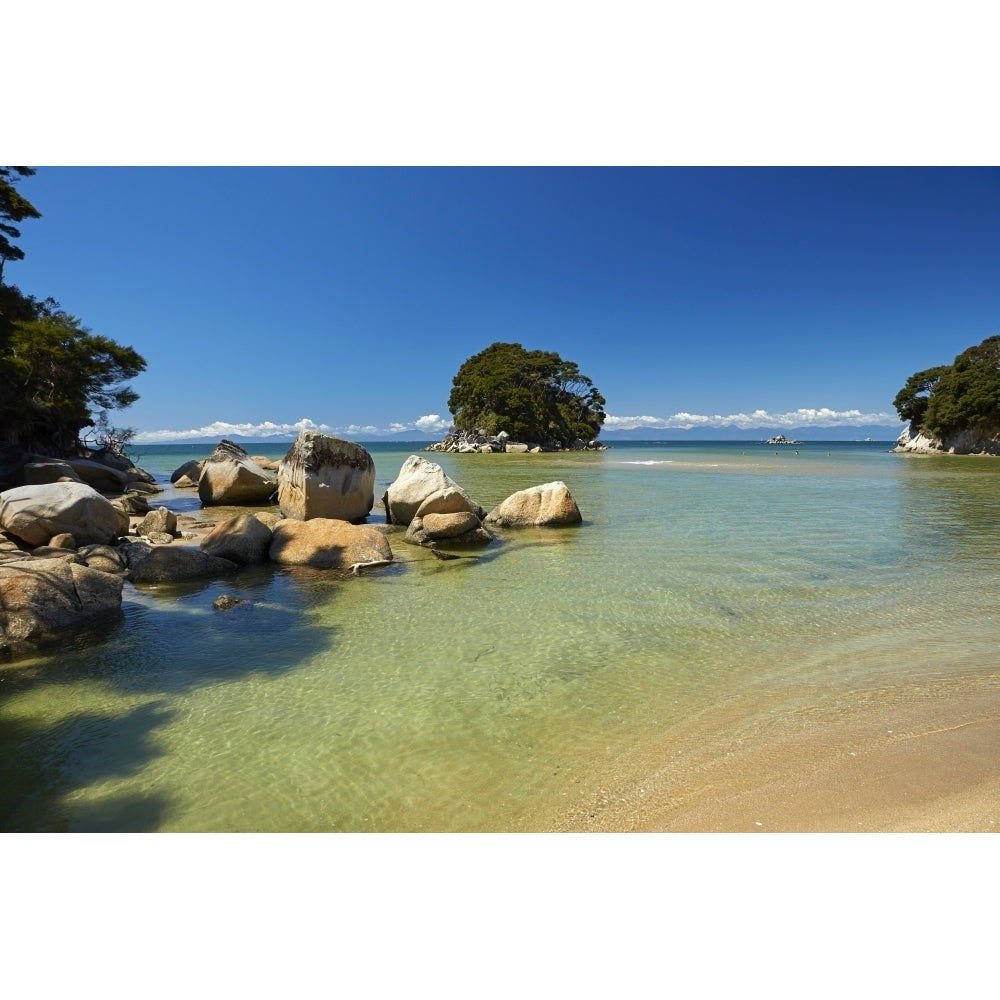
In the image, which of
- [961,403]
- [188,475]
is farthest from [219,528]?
[961,403]

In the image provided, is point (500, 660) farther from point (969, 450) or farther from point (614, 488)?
Answer: point (969, 450)

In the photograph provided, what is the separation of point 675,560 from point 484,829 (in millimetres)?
7991

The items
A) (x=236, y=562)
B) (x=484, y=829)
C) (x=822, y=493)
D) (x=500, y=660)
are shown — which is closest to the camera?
(x=484, y=829)

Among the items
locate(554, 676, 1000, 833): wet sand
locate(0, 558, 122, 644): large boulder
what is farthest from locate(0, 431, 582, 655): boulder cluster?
locate(554, 676, 1000, 833): wet sand

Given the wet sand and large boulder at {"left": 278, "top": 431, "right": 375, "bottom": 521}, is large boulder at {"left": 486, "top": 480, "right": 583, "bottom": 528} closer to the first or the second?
large boulder at {"left": 278, "top": 431, "right": 375, "bottom": 521}

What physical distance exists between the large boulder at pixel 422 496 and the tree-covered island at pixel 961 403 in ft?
227

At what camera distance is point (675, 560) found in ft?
34.7

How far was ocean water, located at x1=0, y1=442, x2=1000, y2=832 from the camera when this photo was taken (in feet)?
12.0

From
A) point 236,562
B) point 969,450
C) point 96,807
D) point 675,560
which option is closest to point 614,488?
point 675,560

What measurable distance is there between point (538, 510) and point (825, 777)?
11180 millimetres

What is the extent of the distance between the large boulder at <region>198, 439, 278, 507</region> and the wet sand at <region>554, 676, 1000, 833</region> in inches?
702

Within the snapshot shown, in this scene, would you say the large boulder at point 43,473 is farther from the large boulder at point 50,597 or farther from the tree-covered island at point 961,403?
the tree-covered island at point 961,403

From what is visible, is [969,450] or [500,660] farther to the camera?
[969,450]

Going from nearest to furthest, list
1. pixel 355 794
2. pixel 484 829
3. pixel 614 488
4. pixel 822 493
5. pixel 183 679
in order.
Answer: pixel 484 829 → pixel 355 794 → pixel 183 679 → pixel 822 493 → pixel 614 488
